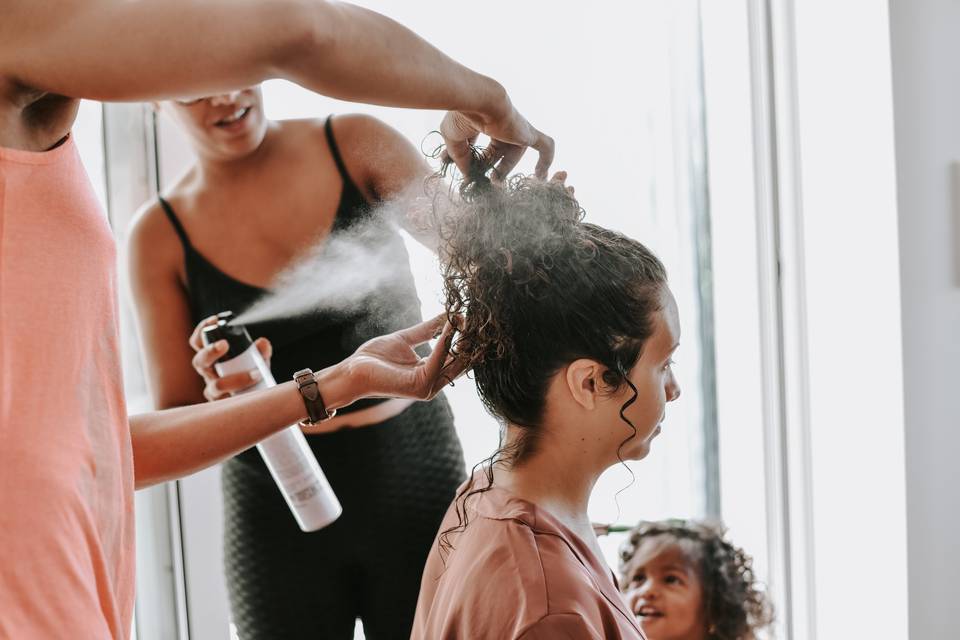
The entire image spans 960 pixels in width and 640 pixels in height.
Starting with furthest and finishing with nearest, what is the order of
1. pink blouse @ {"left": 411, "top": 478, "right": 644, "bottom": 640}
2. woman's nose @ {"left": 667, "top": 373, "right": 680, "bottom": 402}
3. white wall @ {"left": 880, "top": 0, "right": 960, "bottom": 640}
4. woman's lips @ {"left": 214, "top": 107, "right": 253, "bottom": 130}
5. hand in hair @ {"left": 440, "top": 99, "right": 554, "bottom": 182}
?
white wall @ {"left": 880, "top": 0, "right": 960, "bottom": 640}
woman's lips @ {"left": 214, "top": 107, "right": 253, "bottom": 130}
woman's nose @ {"left": 667, "top": 373, "right": 680, "bottom": 402}
hand in hair @ {"left": 440, "top": 99, "right": 554, "bottom": 182}
pink blouse @ {"left": 411, "top": 478, "right": 644, "bottom": 640}

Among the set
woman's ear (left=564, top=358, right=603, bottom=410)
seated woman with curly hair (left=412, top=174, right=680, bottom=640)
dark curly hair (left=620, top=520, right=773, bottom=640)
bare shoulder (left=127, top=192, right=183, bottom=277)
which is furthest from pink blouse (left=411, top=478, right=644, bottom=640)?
dark curly hair (left=620, top=520, right=773, bottom=640)

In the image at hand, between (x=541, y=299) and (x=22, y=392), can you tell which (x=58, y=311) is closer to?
(x=22, y=392)

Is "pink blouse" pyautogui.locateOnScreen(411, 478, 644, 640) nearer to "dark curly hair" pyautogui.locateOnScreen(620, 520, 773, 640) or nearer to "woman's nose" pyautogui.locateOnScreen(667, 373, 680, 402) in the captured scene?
"woman's nose" pyautogui.locateOnScreen(667, 373, 680, 402)

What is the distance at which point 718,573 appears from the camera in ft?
5.01

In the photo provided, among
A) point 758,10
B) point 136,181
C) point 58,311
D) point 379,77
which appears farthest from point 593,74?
point 58,311

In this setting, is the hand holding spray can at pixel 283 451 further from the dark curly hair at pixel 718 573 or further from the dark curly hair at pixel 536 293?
the dark curly hair at pixel 718 573

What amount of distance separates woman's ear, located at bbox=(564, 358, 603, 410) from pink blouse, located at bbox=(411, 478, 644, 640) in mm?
121

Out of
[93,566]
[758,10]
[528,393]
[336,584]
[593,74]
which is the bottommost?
[336,584]

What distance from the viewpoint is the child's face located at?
1495 mm

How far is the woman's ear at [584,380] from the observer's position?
0.92 meters

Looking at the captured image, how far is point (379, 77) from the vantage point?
0.64 metres

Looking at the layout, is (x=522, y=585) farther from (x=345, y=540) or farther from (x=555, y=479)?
(x=345, y=540)

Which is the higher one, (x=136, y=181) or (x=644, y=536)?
(x=136, y=181)

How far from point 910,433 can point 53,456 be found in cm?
130
